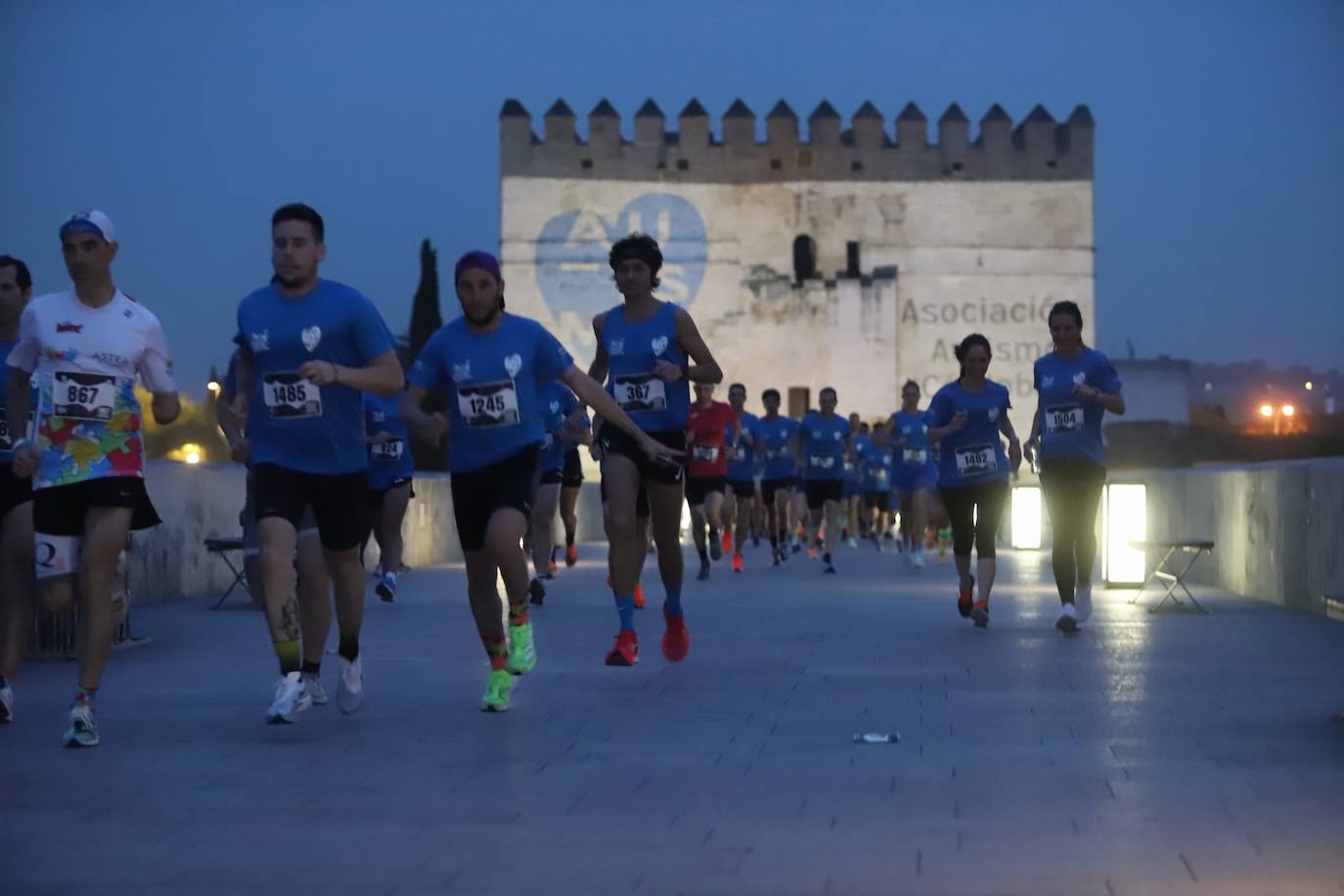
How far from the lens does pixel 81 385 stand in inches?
337

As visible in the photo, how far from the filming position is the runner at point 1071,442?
47.4ft

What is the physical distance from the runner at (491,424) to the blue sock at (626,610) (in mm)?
1920

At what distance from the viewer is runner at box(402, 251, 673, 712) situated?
9680 mm

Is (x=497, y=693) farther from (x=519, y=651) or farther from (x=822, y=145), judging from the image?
(x=822, y=145)

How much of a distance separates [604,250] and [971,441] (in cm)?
6638

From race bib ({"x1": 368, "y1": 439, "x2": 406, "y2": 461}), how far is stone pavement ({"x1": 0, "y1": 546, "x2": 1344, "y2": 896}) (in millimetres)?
4634

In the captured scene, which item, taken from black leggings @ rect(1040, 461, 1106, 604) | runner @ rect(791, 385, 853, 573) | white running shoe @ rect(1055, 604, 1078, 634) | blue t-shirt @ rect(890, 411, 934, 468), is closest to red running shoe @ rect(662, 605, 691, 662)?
white running shoe @ rect(1055, 604, 1078, 634)

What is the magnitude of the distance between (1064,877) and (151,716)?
4.93 metres

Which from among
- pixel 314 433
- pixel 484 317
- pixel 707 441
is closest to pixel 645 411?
pixel 484 317

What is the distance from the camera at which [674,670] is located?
1168cm

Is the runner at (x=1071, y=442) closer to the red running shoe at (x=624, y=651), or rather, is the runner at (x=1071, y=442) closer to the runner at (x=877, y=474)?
the red running shoe at (x=624, y=651)

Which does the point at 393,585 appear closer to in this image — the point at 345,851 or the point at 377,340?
the point at 377,340

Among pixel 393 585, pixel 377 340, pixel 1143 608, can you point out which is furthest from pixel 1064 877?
pixel 393 585

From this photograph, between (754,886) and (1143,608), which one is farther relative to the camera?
(1143,608)
